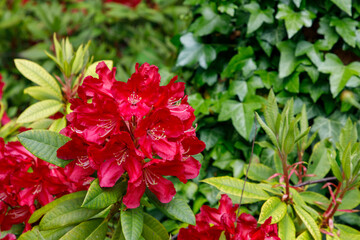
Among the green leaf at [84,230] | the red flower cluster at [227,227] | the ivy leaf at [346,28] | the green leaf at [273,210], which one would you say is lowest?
the green leaf at [273,210]

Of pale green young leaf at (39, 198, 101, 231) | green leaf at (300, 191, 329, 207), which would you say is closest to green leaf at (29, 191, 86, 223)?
pale green young leaf at (39, 198, 101, 231)

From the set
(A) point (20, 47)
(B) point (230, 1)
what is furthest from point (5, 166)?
(A) point (20, 47)

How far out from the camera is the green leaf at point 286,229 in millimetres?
1042

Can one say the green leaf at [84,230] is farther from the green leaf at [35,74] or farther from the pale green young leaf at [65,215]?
the green leaf at [35,74]

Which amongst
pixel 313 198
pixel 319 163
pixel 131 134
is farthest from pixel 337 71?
pixel 131 134

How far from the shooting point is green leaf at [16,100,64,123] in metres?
1.17

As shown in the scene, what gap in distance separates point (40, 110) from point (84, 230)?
477mm

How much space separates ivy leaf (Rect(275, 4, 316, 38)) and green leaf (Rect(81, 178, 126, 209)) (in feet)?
3.10

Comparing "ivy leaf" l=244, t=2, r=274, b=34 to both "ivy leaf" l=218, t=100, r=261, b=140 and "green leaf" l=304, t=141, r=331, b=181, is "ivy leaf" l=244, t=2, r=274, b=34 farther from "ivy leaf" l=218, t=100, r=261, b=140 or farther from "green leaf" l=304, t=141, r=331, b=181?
"green leaf" l=304, t=141, r=331, b=181

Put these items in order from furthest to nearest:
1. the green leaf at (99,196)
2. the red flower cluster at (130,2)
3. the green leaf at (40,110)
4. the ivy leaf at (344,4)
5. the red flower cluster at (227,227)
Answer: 1. the red flower cluster at (130,2)
2. the ivy leaf at (344,4)
3. the green leaf at (40,110)
4. the red flower cluster at (227,227)
5. the green leaf at (99,196)

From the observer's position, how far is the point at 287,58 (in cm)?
143

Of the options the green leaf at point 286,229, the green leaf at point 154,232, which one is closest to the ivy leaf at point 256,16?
the green leaf at point 286,229

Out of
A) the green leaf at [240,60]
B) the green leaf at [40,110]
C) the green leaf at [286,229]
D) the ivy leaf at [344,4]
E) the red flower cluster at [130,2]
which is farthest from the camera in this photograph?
the red flower cluster at [130,2]

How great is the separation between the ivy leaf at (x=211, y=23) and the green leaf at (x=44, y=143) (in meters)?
0.84
